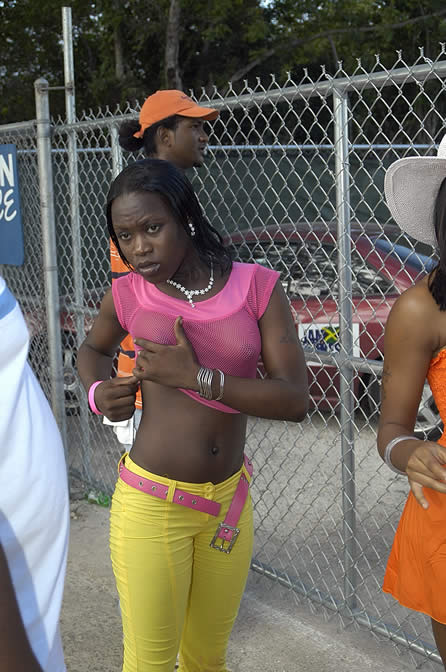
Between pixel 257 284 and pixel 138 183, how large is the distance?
442 mm

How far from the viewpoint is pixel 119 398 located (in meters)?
2.18

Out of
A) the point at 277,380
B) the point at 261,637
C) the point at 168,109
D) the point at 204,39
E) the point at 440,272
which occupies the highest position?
the point at 204,39

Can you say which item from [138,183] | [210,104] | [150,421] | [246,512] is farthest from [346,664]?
[210,104]

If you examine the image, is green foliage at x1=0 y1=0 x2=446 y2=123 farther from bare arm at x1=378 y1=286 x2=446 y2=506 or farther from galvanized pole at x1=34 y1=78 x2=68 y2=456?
bare arm at x1=378 y1=286 x2=446 y2=506

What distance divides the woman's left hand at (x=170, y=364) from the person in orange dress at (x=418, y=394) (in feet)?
1.62

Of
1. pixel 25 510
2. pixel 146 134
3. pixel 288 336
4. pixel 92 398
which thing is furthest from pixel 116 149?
pixel 25 510

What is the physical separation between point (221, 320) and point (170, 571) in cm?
71

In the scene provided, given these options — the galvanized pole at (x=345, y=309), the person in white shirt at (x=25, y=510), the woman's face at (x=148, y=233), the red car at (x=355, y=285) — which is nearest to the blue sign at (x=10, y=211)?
the red car at (x=355, y=285)

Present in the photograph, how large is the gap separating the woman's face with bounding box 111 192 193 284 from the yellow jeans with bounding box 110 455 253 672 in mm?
584

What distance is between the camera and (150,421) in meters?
2.27

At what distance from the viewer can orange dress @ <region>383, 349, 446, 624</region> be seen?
183cm

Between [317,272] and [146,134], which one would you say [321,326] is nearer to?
[317,272]

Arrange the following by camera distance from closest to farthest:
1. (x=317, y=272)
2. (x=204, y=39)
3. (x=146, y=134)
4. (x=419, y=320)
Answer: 1. (x=419, y=320)
2. (x=146, y=134)
3. (x=317, y=272)
4. (x=204, y=39)

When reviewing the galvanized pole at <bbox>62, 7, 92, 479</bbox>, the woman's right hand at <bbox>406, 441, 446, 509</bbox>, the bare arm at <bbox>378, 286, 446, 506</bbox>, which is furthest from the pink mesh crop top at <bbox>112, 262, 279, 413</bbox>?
the galvanized pole at <bbox>62, 7, 92, 479</bbox>
